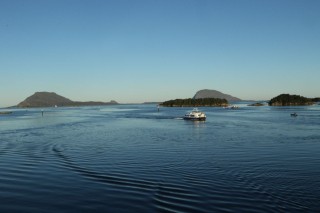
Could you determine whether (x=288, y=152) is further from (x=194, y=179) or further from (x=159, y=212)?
(x=159, y=212)

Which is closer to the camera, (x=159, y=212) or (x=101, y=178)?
(x=159, y=212)

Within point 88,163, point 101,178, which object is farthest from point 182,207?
point 88,163

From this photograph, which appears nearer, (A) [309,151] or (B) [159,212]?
(B) [159,212]

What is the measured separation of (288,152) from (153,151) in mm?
13595

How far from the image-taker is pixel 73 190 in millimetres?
17844

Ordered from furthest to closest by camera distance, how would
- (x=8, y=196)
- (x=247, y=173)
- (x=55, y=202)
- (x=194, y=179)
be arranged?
(x=247, y=173) → (x=194, y=179) → (x=8, y=196) → (x=55, y=202)

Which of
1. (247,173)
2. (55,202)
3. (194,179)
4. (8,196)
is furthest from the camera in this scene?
(247,173)

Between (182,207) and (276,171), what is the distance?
10.7 m

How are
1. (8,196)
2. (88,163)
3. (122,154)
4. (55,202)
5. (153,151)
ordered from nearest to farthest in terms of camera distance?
(55,202)
(8,196)
(88,163)
(122,154)
(153,151)

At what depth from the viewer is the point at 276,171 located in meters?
22.3

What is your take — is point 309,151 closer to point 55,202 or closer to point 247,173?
point 247,173

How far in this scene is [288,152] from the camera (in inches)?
1233

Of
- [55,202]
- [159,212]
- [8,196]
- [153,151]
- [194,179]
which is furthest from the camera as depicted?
[153,151]

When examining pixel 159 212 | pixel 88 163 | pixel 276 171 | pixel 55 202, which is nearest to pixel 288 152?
pixel 276 171
